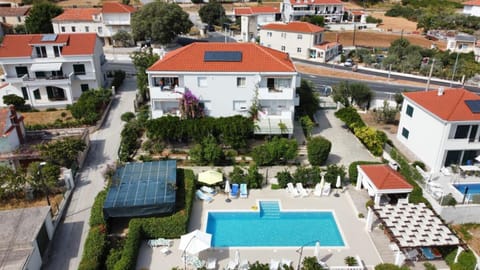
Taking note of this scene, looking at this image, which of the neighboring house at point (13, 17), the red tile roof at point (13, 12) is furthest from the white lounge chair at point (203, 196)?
the red tile roof at point (13, 12)

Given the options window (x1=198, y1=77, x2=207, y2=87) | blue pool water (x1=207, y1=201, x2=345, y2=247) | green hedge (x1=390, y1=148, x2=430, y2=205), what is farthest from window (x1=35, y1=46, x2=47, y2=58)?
green hedge (x1=390, y1=148, x2=430, y2=205)

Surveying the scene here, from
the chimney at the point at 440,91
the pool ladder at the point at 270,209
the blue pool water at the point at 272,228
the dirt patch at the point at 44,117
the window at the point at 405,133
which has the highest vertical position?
the chimney at the point at 440,91

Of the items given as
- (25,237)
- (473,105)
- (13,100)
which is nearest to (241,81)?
(473,105)

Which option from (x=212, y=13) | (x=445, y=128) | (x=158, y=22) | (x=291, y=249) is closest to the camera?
(x=291, y=249)

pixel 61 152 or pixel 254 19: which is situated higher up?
pixel 254 19

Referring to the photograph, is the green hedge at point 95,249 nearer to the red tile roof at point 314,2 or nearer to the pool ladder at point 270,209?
the pool ladder at point 270,209

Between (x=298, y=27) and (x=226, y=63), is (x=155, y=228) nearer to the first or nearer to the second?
(x=226, y=63)

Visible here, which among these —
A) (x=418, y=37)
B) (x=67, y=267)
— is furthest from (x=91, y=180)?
(x=418, y=37)
